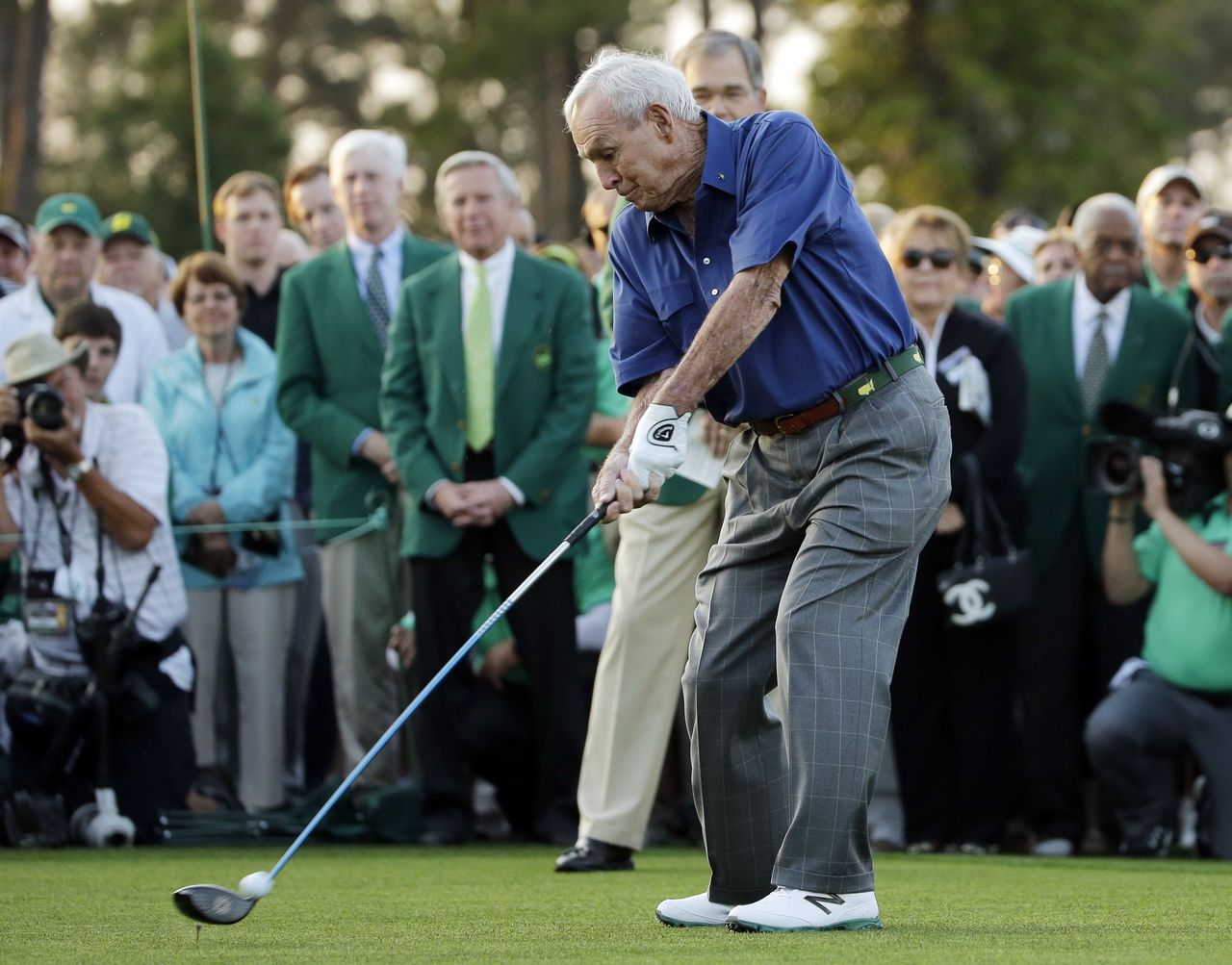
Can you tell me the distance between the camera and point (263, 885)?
4742mm

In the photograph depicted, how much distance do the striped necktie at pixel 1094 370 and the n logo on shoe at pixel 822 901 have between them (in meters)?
4.17

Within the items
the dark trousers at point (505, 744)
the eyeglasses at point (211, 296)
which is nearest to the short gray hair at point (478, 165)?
the eyeglasses at point (211, 296)

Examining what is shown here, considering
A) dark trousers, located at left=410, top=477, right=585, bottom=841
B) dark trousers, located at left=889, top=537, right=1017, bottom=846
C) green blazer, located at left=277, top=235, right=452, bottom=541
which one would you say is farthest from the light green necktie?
dark trousers, located at left=889, top=537, right=1017, bottom=846

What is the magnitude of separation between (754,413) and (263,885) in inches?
57.9

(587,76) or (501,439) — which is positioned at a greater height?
(587,76)

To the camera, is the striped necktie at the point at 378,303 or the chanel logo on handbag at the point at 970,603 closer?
the chanel logo on handbag at the point at 970,603

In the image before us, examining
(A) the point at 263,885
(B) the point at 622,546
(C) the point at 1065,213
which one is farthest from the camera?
(C) the point at 1065,213

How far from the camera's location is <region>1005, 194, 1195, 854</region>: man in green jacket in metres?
8.41

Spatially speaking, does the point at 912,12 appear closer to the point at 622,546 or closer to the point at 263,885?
the point at 622,546

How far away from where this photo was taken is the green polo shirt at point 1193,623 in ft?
25.3

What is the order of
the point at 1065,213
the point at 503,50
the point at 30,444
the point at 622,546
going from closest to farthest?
the point at 622,546 → the point at 30,444 → the point at 1065,213 → the point at 503,50

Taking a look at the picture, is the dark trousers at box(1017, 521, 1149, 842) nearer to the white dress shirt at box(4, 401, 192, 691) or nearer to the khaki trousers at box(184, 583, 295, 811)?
the khaki trousers at box(184, 583, 295, 811)

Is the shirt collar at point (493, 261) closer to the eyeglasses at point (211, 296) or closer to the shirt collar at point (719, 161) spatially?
the eyeglasses at point (211, 296)

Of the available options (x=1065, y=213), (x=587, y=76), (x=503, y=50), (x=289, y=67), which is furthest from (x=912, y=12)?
(x=587, y=76)
